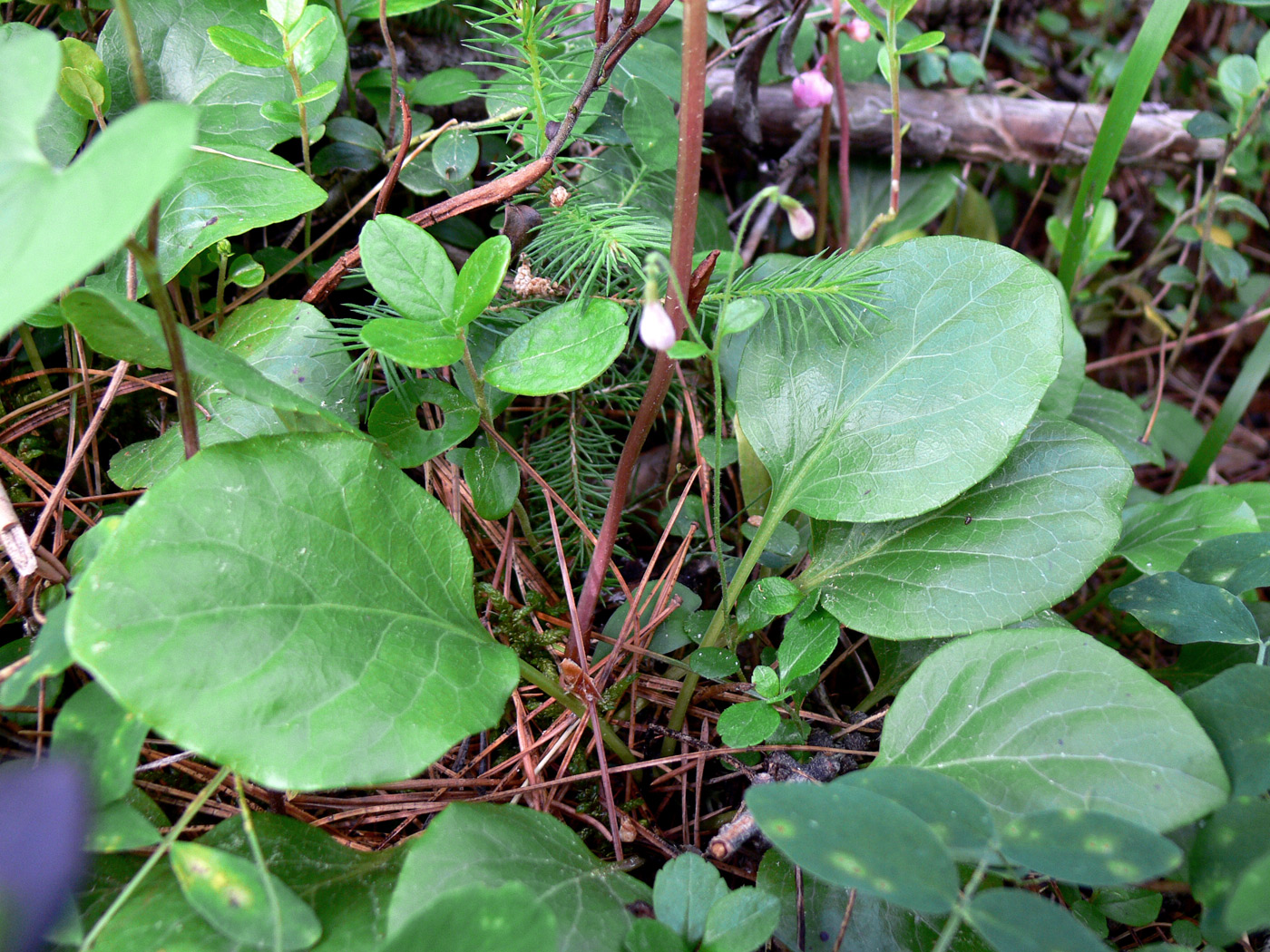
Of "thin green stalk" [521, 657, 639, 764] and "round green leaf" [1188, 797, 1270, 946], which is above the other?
"round green leaf" [1188, 797, 1270, 946]

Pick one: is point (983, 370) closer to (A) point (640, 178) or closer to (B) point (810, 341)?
(B) point (810, 341)

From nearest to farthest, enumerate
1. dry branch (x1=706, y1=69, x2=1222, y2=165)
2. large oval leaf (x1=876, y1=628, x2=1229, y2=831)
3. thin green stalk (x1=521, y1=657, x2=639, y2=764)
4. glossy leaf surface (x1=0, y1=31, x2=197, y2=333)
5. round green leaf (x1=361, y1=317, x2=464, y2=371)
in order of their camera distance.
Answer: glossy leaf surface (x1=0, y1=31, x2=197, y2=333) → large oval leaf (x1=876, y1=628, x2=1229, y2=831) → round green leaf (x1=361, y1=317, x2=464, y2=371) → thin green stalk (x1=521, y1=657, x2=639, y2=764) → dry branch (x1=706, y1=69, x2=1222, y2=165)

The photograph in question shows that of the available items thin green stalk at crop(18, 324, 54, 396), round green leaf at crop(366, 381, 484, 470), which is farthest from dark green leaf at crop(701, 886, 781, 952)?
thin green stalk at crop(18, 324, 54, 396)

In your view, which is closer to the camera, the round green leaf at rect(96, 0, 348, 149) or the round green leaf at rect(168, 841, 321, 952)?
the round green leaf at rect(168, 841, 321, 952)

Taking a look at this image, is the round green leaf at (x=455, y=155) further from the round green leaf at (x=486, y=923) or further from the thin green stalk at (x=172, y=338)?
the round green leaf at (x=486, y=923)

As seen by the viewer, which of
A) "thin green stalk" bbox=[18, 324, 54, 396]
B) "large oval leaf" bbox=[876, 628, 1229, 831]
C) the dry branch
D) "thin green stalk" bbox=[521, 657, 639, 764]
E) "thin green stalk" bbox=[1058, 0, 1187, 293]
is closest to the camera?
"large oval leaf" bbox=[876, 628, 1229, 831]

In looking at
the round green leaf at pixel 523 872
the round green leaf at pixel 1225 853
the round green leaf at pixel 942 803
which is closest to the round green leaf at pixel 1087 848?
the round green leaf at pixel 942 803

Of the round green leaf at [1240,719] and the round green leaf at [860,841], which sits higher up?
the round green leaf at [1240,719]

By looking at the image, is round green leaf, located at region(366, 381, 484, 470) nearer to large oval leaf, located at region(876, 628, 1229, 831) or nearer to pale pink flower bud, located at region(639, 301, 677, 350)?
pale pink flower bud, located at region(639, 301, 677, 350)
